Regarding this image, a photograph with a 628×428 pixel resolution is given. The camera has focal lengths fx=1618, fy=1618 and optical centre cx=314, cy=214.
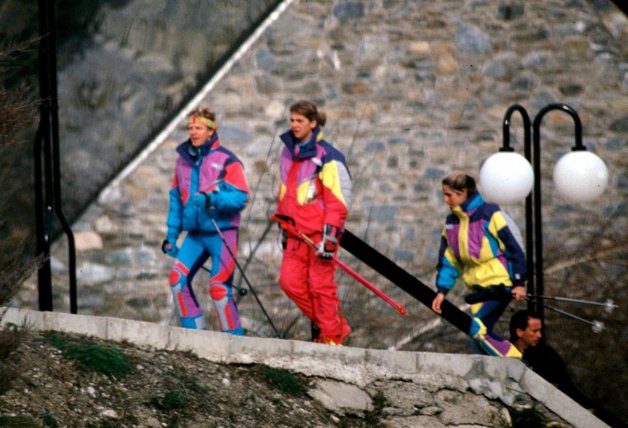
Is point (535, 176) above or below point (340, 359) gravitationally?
above

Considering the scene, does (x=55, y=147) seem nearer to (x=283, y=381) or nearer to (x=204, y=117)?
(x=204, y=117)

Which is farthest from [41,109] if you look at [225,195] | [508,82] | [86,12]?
[508,82]

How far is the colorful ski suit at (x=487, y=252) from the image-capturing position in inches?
370

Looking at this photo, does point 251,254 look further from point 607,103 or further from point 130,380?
point 130,380

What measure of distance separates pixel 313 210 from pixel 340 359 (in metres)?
1.10

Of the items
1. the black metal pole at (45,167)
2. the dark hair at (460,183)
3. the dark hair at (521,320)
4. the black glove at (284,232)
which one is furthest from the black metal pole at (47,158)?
the dark hair at (521,320)

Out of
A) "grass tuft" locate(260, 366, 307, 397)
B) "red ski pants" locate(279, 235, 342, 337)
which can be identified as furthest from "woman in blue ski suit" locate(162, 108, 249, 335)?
"grass tuft" locate(260, 366, 307, 397)

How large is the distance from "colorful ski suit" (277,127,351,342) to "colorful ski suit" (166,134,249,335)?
1.42ft

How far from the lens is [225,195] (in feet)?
31.4

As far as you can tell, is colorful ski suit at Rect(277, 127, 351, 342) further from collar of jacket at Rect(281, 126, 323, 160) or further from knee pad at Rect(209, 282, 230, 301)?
knee pad at Rect(209, 282, 230, 301)

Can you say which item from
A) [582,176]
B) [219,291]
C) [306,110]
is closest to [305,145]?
[306,110]

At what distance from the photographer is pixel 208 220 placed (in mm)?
9773

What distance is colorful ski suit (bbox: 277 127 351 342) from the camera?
9.20 metres

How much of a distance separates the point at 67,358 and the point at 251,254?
481cm
